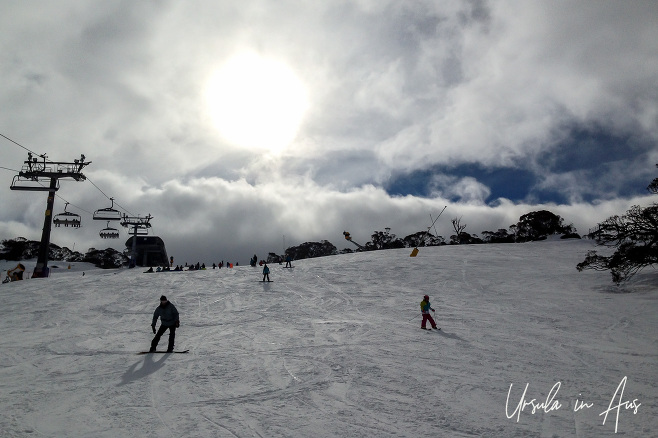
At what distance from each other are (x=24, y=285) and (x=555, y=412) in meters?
28.7

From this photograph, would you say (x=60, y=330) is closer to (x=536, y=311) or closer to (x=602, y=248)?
(x=536, y=311)

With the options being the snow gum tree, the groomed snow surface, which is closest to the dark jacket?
the groomed snow surface

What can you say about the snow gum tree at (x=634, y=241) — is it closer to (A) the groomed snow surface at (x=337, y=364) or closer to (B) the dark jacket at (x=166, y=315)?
(A) the groomed snow surface at (x=337, y=364)

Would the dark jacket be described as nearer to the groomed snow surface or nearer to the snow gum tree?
the groomed snow surface

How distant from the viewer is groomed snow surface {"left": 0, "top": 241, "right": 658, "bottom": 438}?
20.0 feet

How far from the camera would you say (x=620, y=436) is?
5.80m

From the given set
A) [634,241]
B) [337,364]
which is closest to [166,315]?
[337,364]

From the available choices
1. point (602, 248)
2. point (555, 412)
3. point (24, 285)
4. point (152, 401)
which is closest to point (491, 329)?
point (555, 412)

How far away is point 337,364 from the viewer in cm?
916

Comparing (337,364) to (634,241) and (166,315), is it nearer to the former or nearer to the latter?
(166,315)

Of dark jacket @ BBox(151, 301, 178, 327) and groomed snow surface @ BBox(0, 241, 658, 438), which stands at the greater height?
dark jacket @ BBox(151, 301, 178, 327)

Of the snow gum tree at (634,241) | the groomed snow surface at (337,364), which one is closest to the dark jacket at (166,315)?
the groomed snow surface at (337,364)

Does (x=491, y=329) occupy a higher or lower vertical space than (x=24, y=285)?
lower

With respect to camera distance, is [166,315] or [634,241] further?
[634,241]
